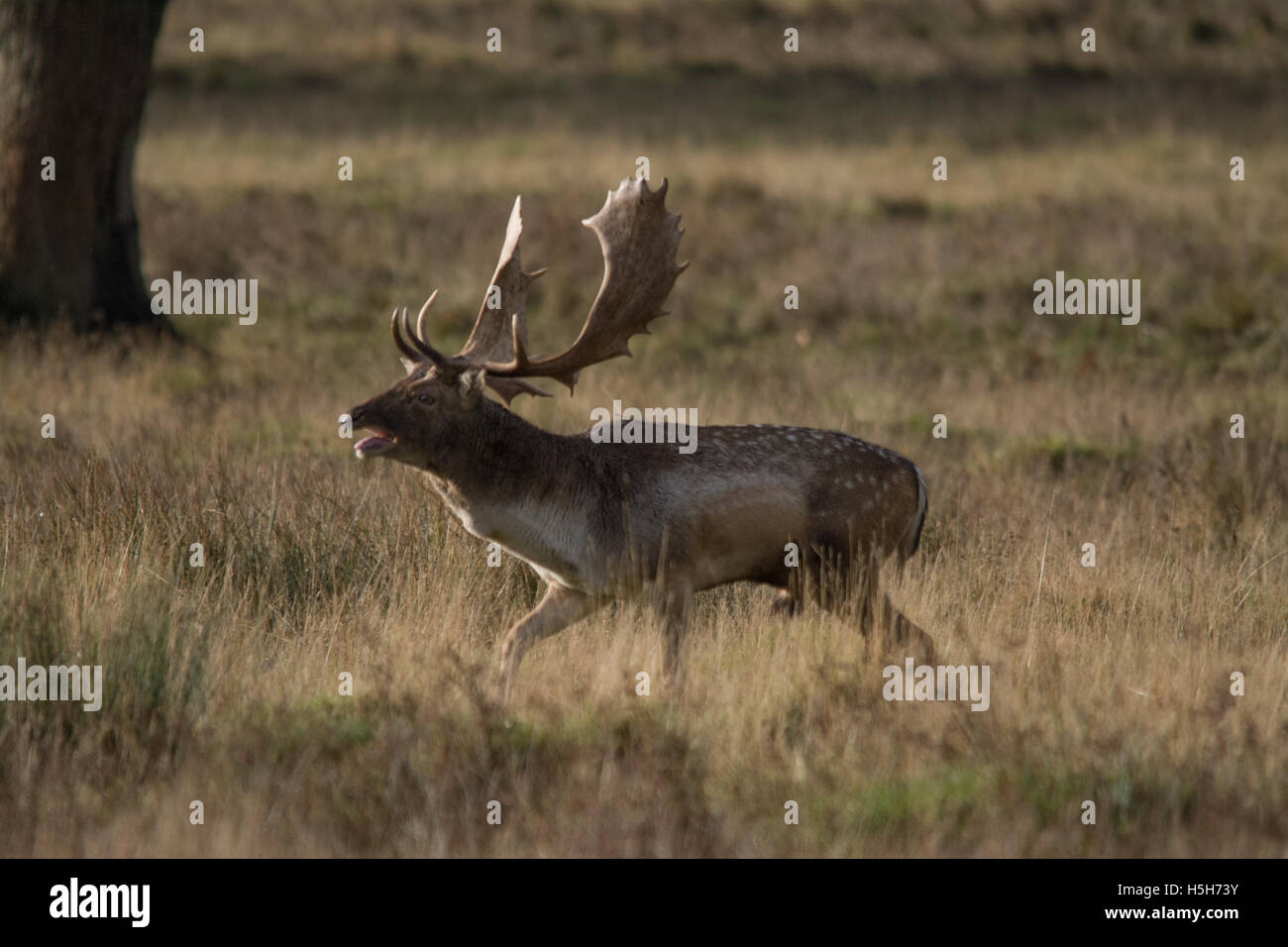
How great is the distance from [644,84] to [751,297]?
1254 cm

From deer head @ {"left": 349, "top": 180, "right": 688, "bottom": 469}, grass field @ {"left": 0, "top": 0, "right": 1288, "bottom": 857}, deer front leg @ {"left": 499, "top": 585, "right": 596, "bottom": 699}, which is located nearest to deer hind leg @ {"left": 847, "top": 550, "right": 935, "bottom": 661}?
grass field @ {"left": 0, "top": 0, "right": 1288, "bottom": 857}

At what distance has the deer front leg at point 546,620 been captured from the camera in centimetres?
696

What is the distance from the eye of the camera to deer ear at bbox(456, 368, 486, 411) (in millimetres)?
7023

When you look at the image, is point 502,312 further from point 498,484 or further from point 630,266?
point 498,484

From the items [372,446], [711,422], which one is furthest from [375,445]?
[711,422]

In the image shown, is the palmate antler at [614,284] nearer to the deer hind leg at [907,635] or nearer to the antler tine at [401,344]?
the antler tine at [401,344]

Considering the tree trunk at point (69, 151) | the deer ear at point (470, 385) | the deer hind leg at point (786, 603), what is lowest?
the deer hind leg at point (786, 603)

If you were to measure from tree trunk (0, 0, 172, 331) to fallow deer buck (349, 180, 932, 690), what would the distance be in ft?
27.8

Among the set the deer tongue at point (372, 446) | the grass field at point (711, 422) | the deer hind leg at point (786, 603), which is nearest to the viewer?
the grass field at point (711, 422)

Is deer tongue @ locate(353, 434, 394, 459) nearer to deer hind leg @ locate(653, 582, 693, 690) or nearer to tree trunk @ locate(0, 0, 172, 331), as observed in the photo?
deer hind leg @ locate(653, 582, 693, 690)

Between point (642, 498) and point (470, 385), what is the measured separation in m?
0.87

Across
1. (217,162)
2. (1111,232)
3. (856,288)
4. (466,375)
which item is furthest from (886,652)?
(217,162)

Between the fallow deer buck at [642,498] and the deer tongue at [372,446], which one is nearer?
the deer tongue at [372,446]

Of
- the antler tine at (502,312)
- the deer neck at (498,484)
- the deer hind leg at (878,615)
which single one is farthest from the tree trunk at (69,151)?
the deer hind leg at (878,615)
